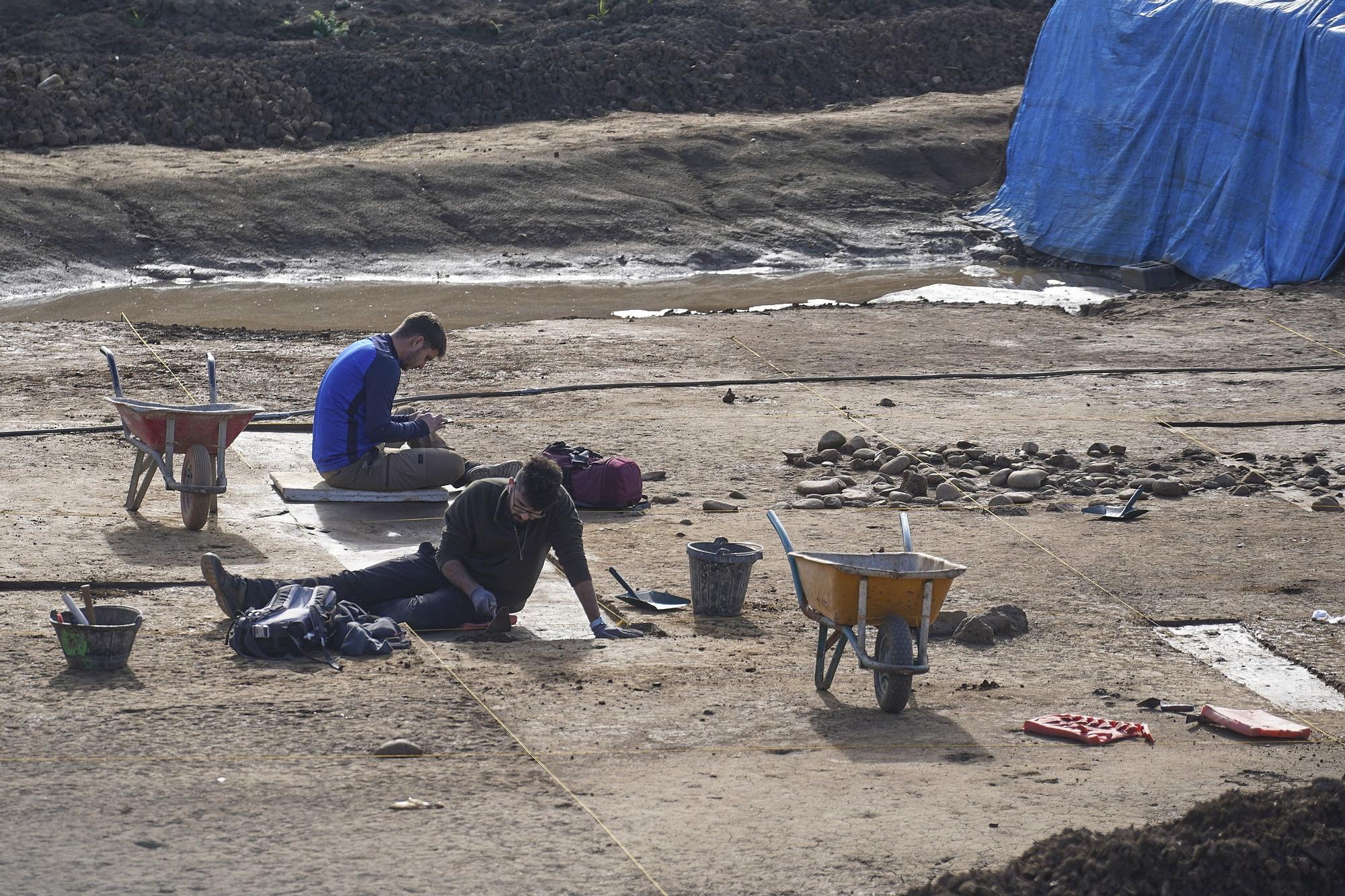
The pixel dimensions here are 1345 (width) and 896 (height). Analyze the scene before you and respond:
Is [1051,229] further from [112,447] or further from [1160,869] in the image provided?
[1160,869]

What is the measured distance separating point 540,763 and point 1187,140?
16.6m

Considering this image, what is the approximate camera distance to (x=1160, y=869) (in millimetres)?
4559

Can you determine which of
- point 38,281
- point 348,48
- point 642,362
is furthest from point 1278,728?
point 348,48

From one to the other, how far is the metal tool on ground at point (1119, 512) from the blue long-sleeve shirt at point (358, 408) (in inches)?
156

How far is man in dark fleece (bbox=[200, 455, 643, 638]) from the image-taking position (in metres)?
6.82

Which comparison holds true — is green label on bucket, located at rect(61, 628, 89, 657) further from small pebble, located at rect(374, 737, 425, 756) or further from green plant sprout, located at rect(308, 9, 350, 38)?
green plant sprout, located at rect(308, 9, 350, 38)

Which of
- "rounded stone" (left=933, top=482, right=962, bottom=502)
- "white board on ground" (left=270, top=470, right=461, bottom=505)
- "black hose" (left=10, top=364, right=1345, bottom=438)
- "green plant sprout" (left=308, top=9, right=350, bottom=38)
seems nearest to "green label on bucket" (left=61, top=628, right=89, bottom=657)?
"white board on ground" (left=270, top=470, right=461, bottom=505)

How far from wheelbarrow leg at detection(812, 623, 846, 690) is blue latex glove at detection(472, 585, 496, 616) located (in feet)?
4.62

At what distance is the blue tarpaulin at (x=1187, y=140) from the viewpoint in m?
17.8

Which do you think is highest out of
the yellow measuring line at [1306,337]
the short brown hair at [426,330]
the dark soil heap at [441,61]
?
the dark soil heap at [441,61]

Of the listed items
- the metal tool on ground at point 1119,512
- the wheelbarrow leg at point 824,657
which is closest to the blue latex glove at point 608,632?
the wheelbarrow leg at point 824,657

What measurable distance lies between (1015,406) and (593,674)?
718cm

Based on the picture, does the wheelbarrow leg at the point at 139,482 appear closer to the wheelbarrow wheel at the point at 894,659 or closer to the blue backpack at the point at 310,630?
the blue backpack at the point at 310,630

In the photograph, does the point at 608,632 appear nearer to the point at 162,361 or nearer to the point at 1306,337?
the point at 162,361
